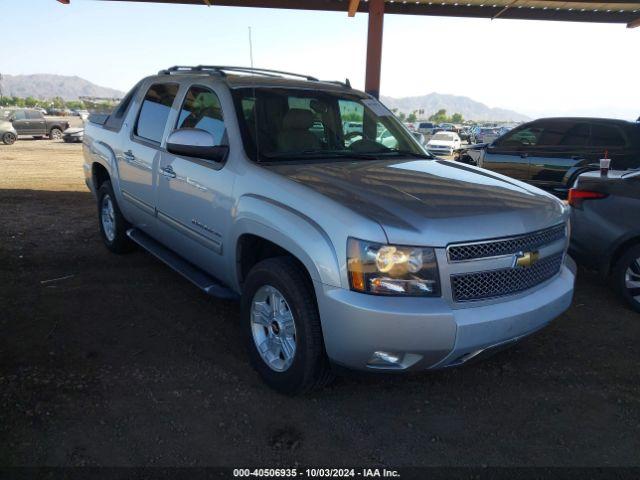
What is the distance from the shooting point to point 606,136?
8.81m

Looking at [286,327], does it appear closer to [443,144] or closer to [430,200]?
[430,200]

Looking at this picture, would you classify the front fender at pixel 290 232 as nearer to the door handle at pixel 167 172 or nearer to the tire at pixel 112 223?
the door handle at pixel 167 172

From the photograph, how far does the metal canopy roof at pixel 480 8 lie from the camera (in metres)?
11.3

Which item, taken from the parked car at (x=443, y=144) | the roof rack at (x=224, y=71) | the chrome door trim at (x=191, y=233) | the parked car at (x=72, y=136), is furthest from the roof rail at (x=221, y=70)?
the parked car at (x=72, y=136)

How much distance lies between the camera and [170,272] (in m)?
5.09

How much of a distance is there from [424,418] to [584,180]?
3213 millimetres

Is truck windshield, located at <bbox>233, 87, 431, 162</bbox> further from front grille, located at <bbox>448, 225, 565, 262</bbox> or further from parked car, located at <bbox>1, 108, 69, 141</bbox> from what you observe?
parked car, located at <bbox>1, 108, 69, 141</bbox>

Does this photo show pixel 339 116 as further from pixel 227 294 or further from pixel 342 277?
pixel 342 277

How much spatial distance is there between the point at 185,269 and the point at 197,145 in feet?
3.79

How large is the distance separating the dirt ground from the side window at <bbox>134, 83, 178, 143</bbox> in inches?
58.3

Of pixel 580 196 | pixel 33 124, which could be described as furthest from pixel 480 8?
pixel 33 124

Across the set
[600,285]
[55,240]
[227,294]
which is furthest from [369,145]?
[55,240]

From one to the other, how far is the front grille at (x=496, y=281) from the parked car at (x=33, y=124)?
2725cm

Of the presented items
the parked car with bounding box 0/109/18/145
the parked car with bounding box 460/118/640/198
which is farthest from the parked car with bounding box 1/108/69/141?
the parked car with bounding box 460/118/640/198
